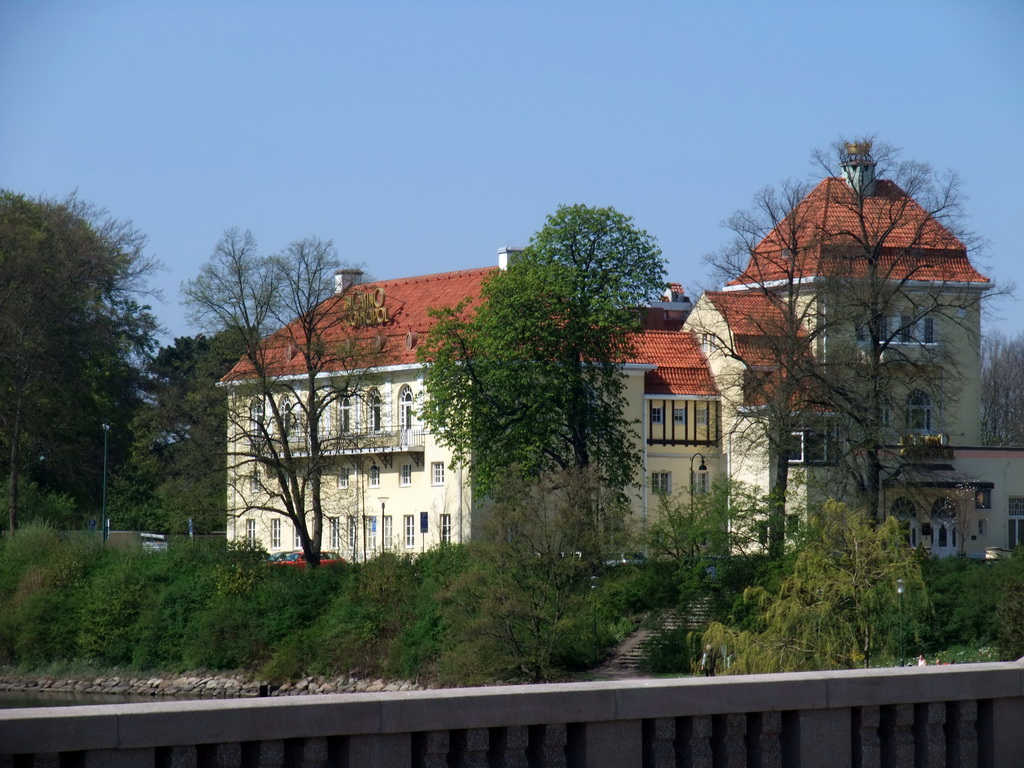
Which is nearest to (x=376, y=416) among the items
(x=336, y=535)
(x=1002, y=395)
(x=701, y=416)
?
(x=336, y=535)

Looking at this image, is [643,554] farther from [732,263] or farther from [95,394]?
[95,394]

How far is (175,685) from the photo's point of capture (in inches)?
2153

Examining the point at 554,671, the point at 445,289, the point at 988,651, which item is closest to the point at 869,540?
the point at 988,651

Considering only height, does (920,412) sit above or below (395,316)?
below

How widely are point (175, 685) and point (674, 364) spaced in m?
27.6

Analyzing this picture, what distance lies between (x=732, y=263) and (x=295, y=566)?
21.0 metres

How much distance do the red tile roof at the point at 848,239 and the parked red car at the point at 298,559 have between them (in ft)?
62.1

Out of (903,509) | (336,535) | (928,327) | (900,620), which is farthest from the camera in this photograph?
(336,535)

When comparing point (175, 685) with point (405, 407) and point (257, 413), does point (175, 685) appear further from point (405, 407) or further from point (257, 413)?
point (405, 407)

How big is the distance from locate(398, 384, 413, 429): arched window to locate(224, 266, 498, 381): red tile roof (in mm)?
1338

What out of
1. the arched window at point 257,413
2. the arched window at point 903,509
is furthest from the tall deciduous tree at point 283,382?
the arched window at point 903,509

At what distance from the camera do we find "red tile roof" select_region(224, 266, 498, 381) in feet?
209

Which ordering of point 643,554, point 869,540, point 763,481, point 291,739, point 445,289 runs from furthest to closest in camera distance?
point 445,289 < point 763,481 < point 643,554 < point 869,540 < point 291,739

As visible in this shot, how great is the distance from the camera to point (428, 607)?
5047 centimetres
